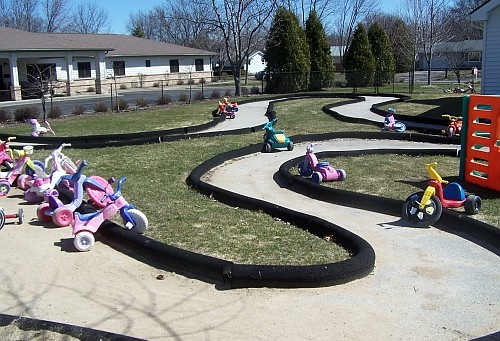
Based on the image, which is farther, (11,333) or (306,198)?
(306,198)

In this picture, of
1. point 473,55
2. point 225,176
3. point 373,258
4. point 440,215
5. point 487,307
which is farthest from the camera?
point 473,55

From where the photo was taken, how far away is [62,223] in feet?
24.8

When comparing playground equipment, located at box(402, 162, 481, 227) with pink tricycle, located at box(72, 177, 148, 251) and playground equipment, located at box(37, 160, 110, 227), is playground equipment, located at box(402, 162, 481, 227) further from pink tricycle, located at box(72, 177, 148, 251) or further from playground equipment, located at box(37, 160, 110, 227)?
playground equipment, located at box(37, 160, 110, 227)

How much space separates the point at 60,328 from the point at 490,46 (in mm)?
18570

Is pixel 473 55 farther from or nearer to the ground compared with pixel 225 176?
farther from the ground

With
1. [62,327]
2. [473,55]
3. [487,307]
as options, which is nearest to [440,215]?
[487,307]

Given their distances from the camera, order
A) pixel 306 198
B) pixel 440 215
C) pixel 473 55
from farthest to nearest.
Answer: pixel 473 55
pixel 306 198
pixel 440 215

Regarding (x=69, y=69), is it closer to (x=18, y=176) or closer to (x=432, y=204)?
(x=18, y=176)

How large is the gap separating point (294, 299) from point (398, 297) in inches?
39.9

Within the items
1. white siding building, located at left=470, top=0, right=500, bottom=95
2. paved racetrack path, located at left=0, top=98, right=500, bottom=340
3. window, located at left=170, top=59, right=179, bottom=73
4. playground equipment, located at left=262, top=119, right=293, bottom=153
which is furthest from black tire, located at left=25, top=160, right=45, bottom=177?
window, located at left=170, top=59, right=179, bottom=73

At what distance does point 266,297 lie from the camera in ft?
16.9

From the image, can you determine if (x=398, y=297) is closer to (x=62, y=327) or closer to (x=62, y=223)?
(x=62, y=327)

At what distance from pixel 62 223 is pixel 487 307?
5.48 m

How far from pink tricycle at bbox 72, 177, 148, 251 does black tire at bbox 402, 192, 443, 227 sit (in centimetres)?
364
